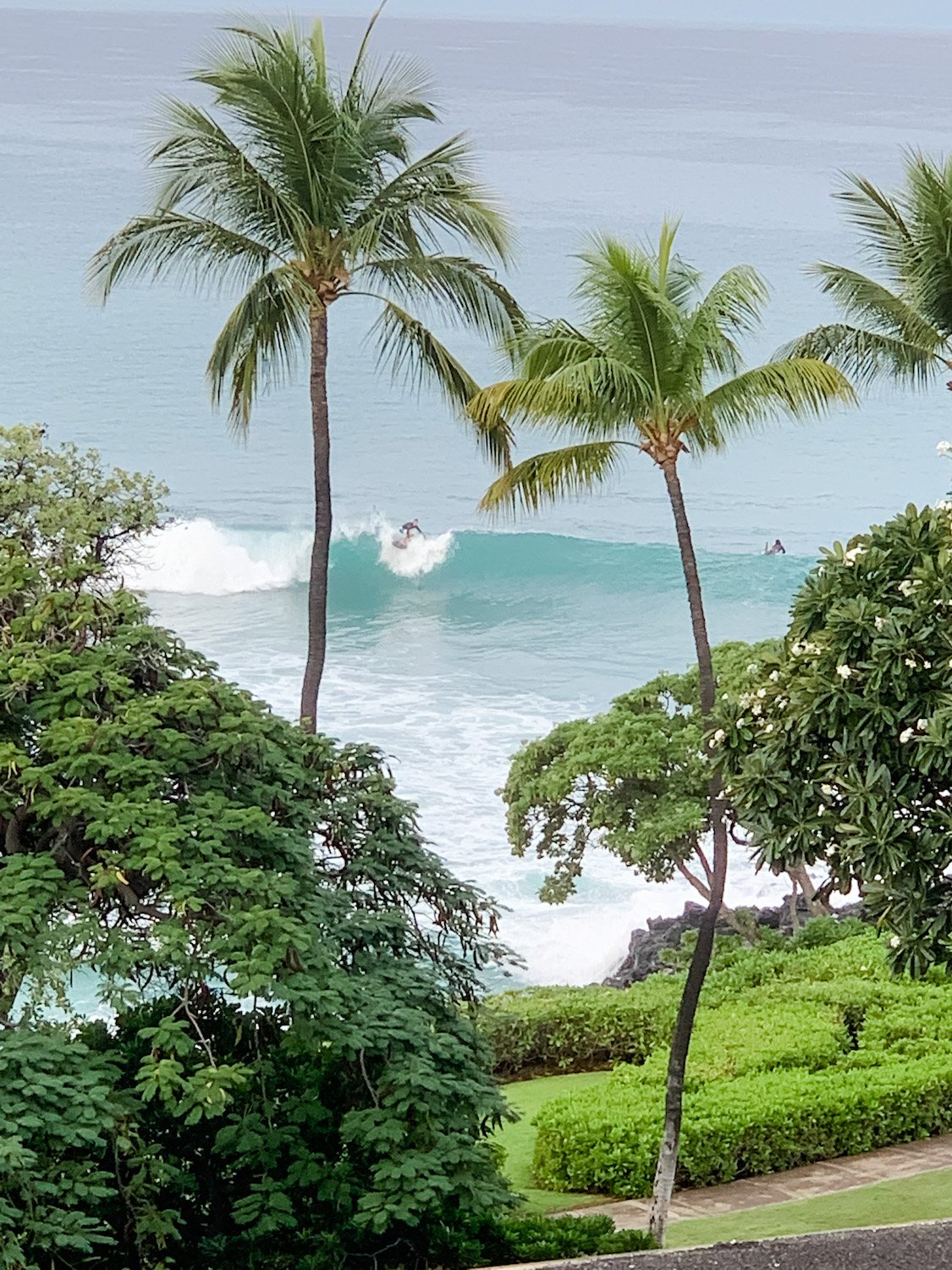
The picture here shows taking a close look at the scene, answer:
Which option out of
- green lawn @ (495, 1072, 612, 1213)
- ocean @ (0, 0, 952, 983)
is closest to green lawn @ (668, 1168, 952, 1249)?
green lawn @ (495, 1072, 612, 1213)

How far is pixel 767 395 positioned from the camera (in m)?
12.0

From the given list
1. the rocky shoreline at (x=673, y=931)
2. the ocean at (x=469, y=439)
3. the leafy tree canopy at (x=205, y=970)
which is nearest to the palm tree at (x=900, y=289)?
the leafy tree canopy at (x=205, y=970)

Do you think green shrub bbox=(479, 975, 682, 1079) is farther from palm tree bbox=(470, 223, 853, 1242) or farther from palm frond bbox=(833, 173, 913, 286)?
palm frond bbox=(833, 173, 913, 286)

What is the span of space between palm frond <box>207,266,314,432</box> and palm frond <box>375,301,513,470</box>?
→ 0.71 meters

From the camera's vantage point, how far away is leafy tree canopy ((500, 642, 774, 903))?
16422 mm

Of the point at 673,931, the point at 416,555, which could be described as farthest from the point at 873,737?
the point at 416,555

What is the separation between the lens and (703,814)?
1658 centimetres

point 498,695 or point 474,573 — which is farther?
point 474,573

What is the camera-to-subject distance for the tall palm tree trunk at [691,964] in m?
10.9

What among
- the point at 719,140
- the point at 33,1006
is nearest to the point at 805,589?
the point at 33,1006

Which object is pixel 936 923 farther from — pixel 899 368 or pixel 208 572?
pixel 208 572

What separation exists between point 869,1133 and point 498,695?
1451 inches

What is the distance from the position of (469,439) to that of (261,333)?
171ft

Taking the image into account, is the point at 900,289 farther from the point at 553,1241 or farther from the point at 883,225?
the point at 553,1241
